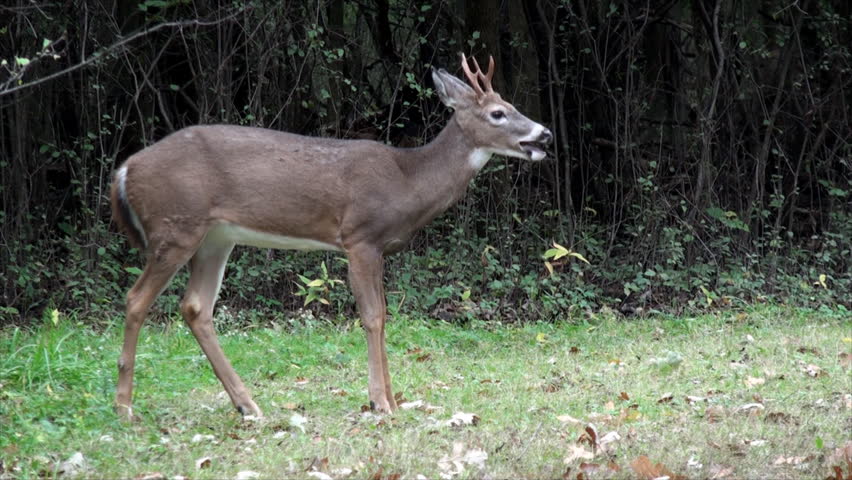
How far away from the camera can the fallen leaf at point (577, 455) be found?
5312 millimetres

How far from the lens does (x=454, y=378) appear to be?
7.82 meters

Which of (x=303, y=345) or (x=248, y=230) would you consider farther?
(x=303, y=345)

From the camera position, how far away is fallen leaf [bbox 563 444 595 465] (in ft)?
17.4

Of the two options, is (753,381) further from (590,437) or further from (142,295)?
(142,295)

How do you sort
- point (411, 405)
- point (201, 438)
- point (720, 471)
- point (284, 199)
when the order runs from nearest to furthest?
1. point (720, 471)
2. point (201, 438)
3. point (411, 405)
4. point (284, 199)

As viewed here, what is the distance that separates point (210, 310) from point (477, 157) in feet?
6.43

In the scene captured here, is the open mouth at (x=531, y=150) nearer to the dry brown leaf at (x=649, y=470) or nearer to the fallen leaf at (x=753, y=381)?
the fallen leaf at (x=753, y=381)

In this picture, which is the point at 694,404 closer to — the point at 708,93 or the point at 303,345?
the point at 303,345

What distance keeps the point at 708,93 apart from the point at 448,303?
4.12 meters

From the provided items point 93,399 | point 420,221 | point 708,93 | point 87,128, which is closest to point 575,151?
point 708,93

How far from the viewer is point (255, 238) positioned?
688cm

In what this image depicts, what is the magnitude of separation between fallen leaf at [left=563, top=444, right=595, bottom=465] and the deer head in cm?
257

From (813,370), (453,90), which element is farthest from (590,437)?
(453,90)

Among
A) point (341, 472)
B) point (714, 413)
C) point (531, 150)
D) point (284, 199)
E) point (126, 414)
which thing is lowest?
point (126, 414)
